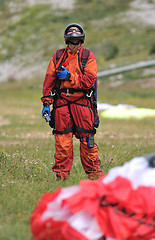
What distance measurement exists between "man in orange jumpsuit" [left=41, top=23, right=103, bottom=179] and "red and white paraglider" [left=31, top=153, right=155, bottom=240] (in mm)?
2475

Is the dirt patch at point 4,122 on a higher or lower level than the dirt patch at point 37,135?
higher

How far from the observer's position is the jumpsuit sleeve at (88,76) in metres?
5.71

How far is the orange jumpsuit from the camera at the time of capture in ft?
19.1

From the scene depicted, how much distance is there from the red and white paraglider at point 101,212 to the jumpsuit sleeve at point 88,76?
2.51 m

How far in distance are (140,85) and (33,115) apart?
29.2 ft

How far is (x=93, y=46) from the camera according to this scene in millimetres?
35344

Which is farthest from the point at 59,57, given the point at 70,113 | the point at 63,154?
the point at 63,154

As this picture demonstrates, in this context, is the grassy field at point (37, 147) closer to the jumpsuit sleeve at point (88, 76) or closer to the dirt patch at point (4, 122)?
the dirt patch at point (4, 122)

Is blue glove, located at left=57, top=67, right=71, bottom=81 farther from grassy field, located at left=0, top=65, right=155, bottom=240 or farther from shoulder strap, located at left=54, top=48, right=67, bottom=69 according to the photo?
grassy field, located at left=0, top=65, right=155, bottom=240

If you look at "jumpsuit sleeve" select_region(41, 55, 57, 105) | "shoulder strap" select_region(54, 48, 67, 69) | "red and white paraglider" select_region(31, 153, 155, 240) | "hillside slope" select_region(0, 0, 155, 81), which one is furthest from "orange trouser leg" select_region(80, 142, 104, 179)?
"hillside slope" select_region(0, 0, 155, 81)

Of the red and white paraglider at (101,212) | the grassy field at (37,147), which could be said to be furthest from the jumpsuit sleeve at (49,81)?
the red and white paraglider at (101,212)

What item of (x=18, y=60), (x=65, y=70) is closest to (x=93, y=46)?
(x=18, y=60)

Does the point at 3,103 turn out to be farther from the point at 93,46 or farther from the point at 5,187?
the point at 5,187

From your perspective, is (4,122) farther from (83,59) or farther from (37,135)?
(83,59)
